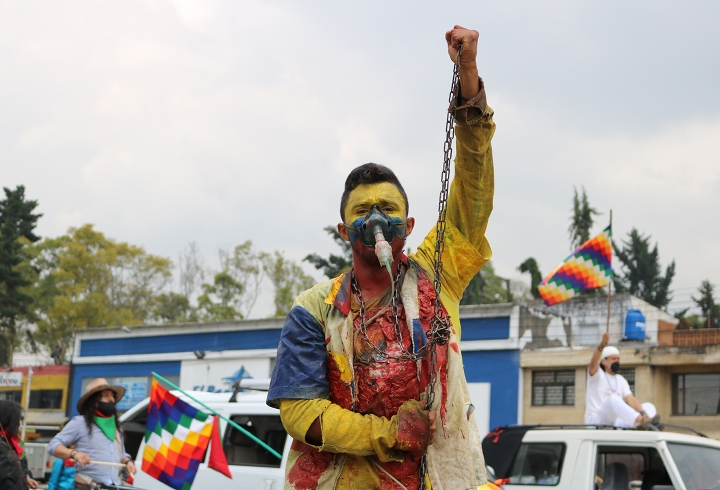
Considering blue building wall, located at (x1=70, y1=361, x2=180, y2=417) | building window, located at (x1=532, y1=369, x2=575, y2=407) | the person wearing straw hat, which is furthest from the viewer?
blue building wall, located at (x1=70, y1=361, x2=180, y2=417)

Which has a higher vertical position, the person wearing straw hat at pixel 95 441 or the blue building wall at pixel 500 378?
the blue building wall at pixel 500 378

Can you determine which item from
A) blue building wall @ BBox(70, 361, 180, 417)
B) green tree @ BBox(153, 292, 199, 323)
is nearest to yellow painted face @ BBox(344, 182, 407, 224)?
blue building wall @ BBox(70, 361, 180, 417)

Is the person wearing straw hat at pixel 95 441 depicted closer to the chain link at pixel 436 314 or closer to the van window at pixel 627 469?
the van window at pixel 627 469

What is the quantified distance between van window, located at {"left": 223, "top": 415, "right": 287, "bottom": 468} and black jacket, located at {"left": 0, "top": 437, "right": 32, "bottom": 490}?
6.71ft

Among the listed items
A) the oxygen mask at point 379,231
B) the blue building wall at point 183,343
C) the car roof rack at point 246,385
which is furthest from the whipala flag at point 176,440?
the blue building wall at point 183,343

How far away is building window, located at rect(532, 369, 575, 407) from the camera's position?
28.3 metres

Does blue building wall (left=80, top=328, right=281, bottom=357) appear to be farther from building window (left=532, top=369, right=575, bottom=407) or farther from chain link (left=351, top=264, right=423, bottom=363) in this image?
chain link (left=351, top=264, right=423, bottom=363)

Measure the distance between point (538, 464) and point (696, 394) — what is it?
2267cm

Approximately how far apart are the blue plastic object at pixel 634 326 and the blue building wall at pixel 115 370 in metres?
17.4

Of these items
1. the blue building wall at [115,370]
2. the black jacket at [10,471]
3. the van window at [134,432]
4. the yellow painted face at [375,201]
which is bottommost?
the black jacket at [10,471]

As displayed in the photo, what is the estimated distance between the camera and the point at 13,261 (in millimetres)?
46219

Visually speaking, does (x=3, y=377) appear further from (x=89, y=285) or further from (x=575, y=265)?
(x=575, y=265)

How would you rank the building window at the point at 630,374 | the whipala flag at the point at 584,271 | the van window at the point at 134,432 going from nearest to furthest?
Result: the van window at the point at 134,432 → the whipala flag at the point at 584,271 → the building window at the point at 630,374

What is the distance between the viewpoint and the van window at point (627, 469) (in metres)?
7.57
